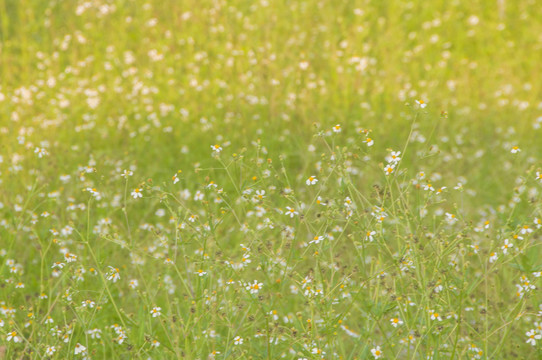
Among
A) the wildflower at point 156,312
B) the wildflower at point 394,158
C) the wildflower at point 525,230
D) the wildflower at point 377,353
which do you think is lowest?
the wildflower at point 377,353

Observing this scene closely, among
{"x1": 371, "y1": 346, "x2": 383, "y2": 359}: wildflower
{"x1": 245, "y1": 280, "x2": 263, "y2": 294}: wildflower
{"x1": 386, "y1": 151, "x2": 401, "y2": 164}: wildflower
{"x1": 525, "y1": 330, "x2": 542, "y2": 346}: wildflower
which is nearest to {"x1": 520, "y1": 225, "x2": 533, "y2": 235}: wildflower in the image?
{"x1": 525, "y1": 330, "x2": 542, "y2": 346}: wildflower

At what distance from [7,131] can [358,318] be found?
329 centimetres

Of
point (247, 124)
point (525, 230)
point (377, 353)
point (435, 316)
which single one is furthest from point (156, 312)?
point (247, 124)

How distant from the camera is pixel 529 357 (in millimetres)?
2666

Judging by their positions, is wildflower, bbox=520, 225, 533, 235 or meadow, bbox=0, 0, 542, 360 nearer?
wildflower, bbox=520, 225, 533, 235

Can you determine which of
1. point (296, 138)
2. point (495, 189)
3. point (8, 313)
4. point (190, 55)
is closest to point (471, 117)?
point (495, 189)

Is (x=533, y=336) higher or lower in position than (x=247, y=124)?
lower

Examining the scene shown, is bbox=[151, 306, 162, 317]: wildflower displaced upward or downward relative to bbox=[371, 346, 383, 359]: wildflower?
upward

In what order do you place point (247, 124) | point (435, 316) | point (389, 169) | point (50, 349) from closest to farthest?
point (435, 316)
point (50, 349)
point (389, 169)
point (247, 124)

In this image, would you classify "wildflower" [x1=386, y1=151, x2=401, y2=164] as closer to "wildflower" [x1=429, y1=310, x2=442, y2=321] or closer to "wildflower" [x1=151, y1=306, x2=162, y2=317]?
"wildflower" [x1=429, y1=310, x2=442, y2=321]

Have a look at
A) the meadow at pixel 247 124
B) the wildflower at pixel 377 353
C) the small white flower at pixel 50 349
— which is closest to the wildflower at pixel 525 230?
the meadow at pixel 247 124

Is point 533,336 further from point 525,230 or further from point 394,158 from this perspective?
point 394,158

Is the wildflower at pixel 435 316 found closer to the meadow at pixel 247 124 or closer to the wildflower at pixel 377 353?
the meadow at pixel 247 124

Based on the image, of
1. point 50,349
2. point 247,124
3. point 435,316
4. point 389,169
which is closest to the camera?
point 435,316
